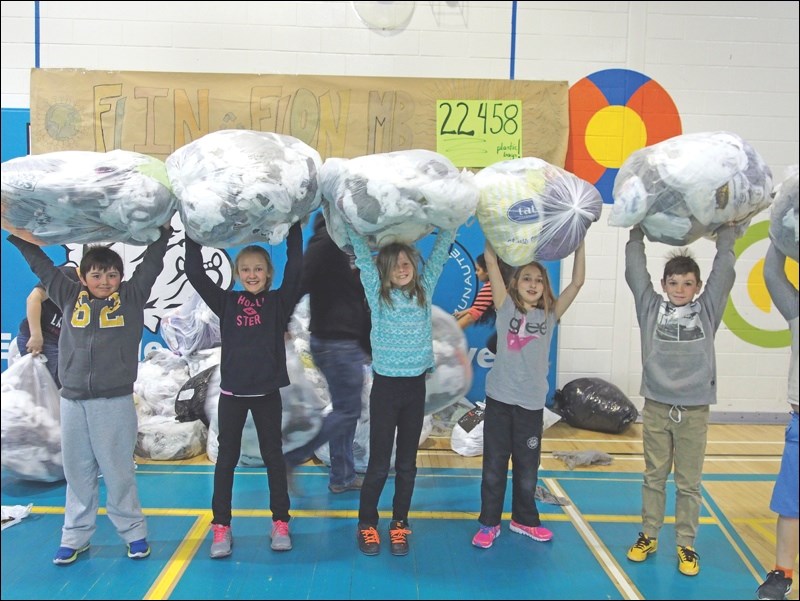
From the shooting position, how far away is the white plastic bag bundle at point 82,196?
2572 mm

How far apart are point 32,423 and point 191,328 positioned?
127 centimetres

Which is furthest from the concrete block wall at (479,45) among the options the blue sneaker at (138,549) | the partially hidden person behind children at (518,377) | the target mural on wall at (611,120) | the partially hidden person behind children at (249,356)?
the blue sneaker at (138,549)

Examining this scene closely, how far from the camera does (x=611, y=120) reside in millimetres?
5059

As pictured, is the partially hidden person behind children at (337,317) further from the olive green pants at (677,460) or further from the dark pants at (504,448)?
the olive green pants at (677,460)

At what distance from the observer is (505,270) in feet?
10.7

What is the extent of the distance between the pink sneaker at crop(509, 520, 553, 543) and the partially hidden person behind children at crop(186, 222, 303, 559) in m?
1.06

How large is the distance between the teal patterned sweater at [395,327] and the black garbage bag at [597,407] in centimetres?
234

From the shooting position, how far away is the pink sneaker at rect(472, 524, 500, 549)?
2977 mm

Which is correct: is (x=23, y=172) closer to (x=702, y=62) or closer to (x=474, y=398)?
(x=474, y=398)

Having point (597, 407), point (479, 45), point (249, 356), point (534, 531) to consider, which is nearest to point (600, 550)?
point (534, 531)

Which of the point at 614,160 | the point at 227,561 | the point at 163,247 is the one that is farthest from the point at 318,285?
the point at 614,160

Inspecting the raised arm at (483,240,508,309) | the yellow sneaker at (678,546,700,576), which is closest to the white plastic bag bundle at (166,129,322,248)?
the raised arm at (483,240,508,309)

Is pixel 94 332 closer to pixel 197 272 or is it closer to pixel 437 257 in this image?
pixel 197 272

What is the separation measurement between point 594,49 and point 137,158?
3677mm
